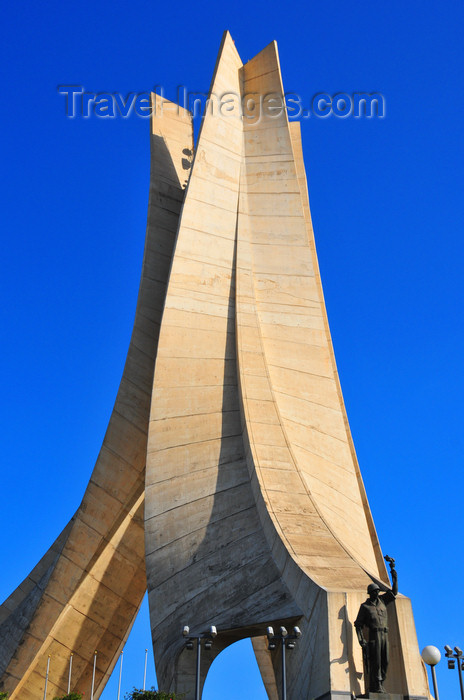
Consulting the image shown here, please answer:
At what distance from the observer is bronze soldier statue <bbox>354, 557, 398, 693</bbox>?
8.67 meters

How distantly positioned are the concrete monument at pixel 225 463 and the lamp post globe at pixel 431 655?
514mm

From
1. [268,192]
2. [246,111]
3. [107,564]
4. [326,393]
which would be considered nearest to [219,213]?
[268,192]

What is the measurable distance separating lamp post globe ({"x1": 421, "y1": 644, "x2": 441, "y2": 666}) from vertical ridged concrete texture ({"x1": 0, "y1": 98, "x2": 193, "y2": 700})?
729cm

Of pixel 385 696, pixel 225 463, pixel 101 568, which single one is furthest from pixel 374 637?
pixel 101 568

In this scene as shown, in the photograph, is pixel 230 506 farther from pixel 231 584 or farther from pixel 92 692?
pixel 92 692

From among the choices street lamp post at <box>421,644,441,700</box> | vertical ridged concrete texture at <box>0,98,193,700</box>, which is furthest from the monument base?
vertical ridged concrete texture at <box>0,98,193,700</box>

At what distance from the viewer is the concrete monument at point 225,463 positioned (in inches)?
408

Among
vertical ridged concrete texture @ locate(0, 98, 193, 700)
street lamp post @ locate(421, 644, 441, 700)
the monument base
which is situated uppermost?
vertical ridged concrete texture @ locate(0, 98, 193, 700)

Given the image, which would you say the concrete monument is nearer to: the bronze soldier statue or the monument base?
the monument base

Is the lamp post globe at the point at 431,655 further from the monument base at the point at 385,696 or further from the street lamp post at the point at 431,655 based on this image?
the monument base at the point at 385,696

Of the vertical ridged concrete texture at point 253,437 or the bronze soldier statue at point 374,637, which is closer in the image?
the bronze soldier statue at point 374,637

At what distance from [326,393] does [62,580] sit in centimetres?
549

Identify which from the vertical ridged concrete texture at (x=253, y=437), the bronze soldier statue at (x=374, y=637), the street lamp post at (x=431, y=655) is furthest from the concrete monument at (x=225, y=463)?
the street lamp post at (x=431, y=655)

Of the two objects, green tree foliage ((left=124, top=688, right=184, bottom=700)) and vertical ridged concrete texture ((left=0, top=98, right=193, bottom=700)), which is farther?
vertical ridged concrete texture ((left=0, top=98, right=193, bottom=700))
